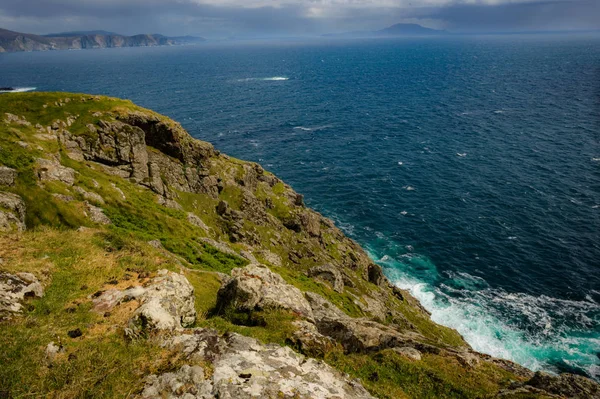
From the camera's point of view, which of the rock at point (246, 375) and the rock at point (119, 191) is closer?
the rock at point (246, 375)

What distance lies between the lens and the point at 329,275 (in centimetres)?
5244

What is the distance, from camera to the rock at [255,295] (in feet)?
69.5

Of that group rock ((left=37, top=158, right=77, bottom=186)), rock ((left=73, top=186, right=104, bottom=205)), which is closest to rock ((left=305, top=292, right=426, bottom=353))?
rock ((left=73, top=186, right=104, bottom=205))

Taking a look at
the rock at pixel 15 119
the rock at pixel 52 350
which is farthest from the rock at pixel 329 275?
the rock at pixel 15 119

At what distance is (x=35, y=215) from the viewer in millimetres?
31125

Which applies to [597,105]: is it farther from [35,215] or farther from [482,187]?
[35,215]

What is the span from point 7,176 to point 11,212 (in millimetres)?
6519

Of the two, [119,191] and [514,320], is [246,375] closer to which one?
[119,191]

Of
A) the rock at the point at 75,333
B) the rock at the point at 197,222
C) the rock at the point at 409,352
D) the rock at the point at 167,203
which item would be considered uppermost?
the rock at the point at 75,333

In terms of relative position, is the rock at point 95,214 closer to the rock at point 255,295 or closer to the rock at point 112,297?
the rock at point 255,295

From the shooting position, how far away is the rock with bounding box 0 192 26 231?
25.1 m

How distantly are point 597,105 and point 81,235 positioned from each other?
704ft

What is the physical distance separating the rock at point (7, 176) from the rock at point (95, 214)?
256 inches

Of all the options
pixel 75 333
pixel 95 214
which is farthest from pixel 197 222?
pixel 75 333
